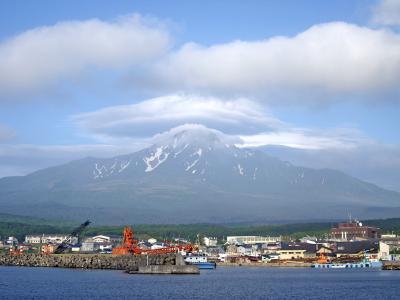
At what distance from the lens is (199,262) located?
95.2 metres

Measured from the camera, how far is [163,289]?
183 ft

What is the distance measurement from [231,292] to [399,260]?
182ft

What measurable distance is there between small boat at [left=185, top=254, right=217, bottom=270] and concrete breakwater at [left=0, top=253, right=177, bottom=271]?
828cm

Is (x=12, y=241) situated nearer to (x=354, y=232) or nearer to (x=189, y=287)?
(x=354, y=232)

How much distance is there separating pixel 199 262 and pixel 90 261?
12.5 m

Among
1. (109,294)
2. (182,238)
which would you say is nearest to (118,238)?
(182,238)

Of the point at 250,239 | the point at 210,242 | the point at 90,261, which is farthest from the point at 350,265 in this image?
the point at 250,239

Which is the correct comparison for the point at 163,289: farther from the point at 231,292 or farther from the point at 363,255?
the point at 363,255

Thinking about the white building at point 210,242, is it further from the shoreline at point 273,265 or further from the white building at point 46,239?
the shoreline at point 273,265

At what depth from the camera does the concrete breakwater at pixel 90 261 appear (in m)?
82.2

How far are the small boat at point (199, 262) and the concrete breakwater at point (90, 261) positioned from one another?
8277 millimetres

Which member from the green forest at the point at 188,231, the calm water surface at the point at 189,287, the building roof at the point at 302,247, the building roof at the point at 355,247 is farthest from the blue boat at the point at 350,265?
the green forest at the point at 188,231

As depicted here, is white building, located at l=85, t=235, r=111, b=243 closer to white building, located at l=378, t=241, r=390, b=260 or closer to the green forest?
the green forest

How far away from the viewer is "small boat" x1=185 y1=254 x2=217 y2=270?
303 ft
